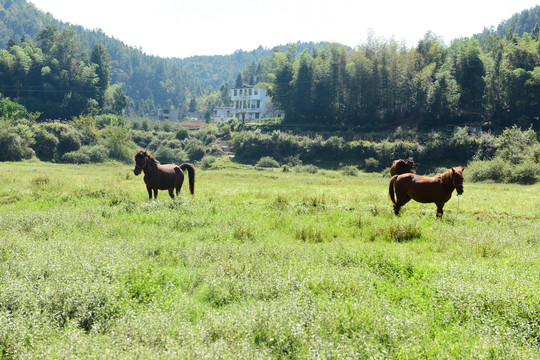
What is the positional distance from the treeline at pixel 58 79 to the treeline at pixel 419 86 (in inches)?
2031

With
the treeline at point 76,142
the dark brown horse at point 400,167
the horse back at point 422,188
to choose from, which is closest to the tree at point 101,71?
the treeline at point 76,142

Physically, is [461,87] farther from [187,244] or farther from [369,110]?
[187,244]

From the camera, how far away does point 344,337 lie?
17.0ft

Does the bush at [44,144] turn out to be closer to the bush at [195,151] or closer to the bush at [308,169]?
the bush at [195,151]

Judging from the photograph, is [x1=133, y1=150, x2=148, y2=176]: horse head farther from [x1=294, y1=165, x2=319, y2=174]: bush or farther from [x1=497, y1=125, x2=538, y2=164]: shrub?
[x1=294, y1=165, x2=319, y2=174]: bush

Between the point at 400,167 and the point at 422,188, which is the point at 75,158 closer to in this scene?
the point at 400,167

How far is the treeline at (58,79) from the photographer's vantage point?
8399cm

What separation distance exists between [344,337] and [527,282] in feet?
13.3

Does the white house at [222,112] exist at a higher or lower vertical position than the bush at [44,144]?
higher

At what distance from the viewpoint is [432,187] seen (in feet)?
43.3

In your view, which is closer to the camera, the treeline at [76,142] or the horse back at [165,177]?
the horse back at [165,177]

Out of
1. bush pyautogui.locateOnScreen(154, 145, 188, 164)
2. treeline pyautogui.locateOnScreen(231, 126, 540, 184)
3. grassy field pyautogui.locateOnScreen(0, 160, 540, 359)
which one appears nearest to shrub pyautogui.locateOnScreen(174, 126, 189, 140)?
bush pyautogui.locateOnScreen(154, 145, 188, 164)

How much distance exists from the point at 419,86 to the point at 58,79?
3234 inches

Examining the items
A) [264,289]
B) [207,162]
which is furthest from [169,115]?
[264,289]
